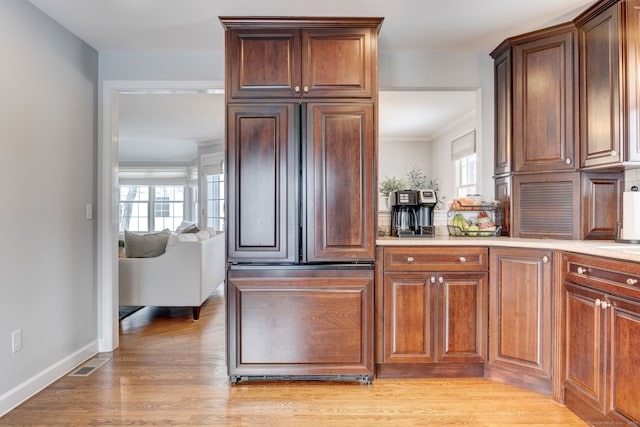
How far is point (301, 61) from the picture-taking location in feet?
8.18

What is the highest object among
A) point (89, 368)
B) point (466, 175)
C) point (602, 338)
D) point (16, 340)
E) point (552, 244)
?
point (466, 175)

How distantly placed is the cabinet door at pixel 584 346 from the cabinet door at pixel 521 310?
12 centimetres

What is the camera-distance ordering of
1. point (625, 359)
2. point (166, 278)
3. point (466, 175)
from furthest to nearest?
point (466, 175) → point (166, 278) → point (625, 359)

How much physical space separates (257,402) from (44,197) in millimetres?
1782

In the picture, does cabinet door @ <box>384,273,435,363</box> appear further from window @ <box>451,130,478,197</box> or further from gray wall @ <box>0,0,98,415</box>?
window @ <box>451,130,478,197</box>

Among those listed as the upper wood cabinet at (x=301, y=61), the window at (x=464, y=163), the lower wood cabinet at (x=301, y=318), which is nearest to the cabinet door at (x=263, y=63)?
the upper wood cabinet at (x=301, y=61)

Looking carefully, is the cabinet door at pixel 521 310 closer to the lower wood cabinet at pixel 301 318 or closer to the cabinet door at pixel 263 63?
the lower wood cabinet at pixel 301 318

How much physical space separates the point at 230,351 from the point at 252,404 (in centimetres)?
36

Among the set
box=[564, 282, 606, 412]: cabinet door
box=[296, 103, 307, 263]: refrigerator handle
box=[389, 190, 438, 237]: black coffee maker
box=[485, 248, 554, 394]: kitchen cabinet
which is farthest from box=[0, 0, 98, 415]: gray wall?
box=[564, 282, 606, 412]: cabinet door

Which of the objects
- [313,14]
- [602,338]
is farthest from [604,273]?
[313,14]

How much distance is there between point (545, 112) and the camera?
2662 mm

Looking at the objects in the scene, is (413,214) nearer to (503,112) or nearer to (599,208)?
(503,112)

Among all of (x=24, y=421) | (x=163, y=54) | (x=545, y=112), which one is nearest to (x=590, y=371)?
(x=545, y=112)

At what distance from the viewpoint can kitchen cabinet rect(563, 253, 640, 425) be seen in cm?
176
